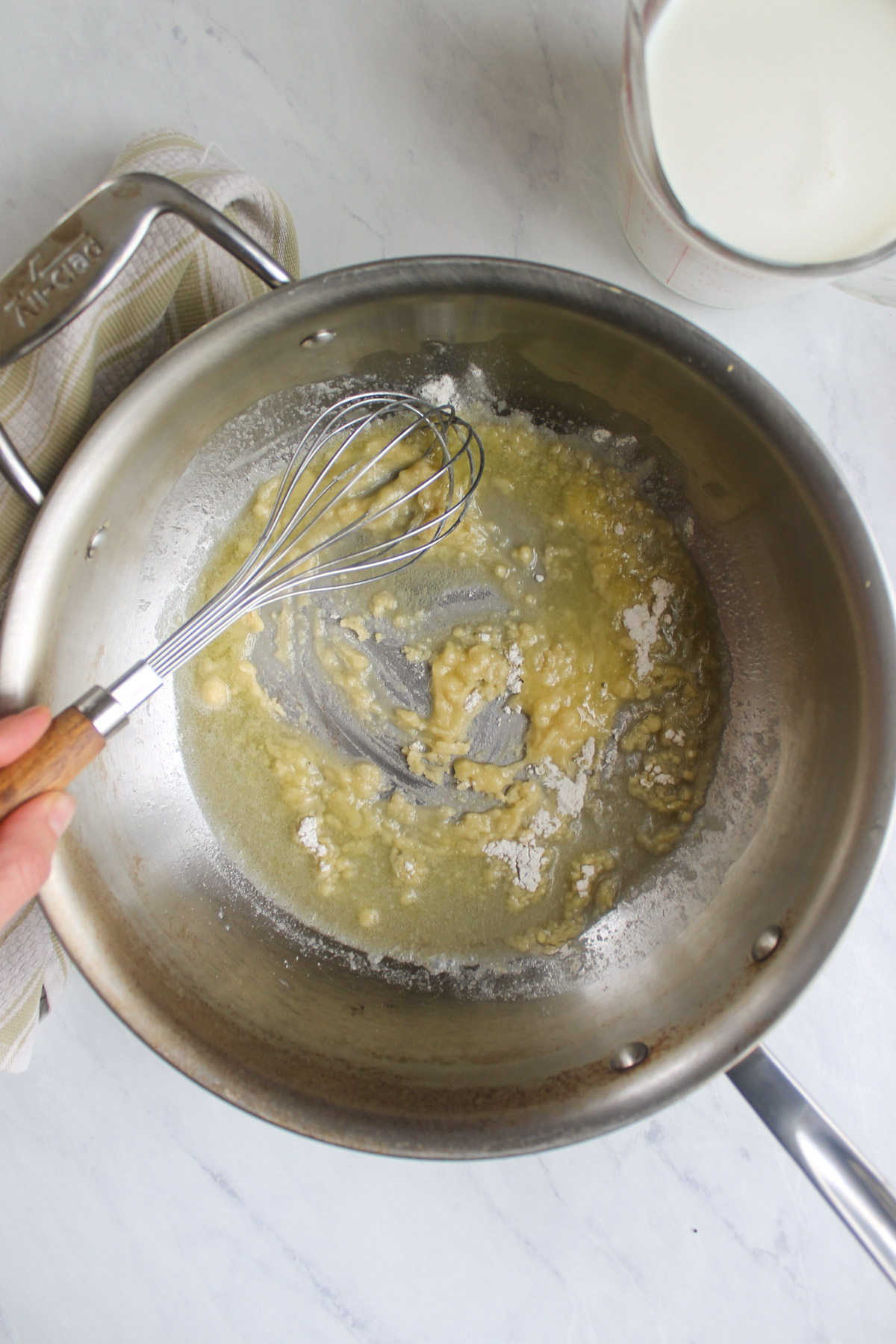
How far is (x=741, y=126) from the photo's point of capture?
0.60 metres

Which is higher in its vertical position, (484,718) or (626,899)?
(484,718)

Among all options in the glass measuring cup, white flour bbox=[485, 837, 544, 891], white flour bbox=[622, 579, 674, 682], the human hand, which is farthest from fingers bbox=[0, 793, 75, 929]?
the glass measuring cup

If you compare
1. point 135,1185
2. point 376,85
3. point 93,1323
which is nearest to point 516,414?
point 376,85

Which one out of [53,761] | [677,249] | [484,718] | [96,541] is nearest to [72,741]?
[53,761]

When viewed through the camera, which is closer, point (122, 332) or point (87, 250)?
point (87, 250)

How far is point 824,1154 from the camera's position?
0.63 m

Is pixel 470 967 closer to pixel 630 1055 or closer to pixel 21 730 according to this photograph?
pixel 630 1055

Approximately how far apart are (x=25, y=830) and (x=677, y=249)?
2.35 ft

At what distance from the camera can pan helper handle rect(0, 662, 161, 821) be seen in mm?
591

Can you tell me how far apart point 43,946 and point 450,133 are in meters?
0.89

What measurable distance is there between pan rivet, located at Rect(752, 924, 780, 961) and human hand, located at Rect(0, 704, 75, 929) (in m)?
0.59

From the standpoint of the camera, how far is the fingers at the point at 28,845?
0.57m

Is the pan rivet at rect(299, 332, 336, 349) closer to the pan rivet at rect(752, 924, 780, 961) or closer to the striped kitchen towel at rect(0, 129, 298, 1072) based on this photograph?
the striped kitchen towel at rect(0, 129, 298, 1072)

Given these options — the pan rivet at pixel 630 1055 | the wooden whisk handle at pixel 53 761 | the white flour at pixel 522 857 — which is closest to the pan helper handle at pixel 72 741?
the wooden whisk handle at pixel 53 761
